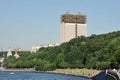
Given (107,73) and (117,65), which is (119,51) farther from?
(107,73)

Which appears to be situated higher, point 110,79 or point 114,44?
point 114,44

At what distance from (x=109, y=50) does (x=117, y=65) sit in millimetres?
40364

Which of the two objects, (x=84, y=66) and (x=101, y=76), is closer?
(x=101, y=76)

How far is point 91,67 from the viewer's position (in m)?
183

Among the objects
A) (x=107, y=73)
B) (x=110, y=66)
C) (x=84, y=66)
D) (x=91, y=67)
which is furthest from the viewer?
(x=84, y=66)

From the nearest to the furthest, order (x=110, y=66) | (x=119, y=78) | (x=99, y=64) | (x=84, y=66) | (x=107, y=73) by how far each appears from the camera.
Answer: (x=119, y=78) → (x=107, y=73) → (x=110, y=66) → (x=99, y=64) → (x=84, y=66)

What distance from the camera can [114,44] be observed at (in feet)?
573

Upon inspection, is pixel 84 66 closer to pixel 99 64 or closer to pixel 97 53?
pixel 97 53

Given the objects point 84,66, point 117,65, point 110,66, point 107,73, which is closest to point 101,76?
point 107,73

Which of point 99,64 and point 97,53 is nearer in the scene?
point 99,64

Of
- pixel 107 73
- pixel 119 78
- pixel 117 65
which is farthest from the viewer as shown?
pixel 117 65

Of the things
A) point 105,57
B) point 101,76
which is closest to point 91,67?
point 105,57

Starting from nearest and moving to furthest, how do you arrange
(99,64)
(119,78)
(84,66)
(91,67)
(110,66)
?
(119,78) → (110,66) → (99,64) → (91,67) → (84,66)

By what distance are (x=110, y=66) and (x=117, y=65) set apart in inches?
412
